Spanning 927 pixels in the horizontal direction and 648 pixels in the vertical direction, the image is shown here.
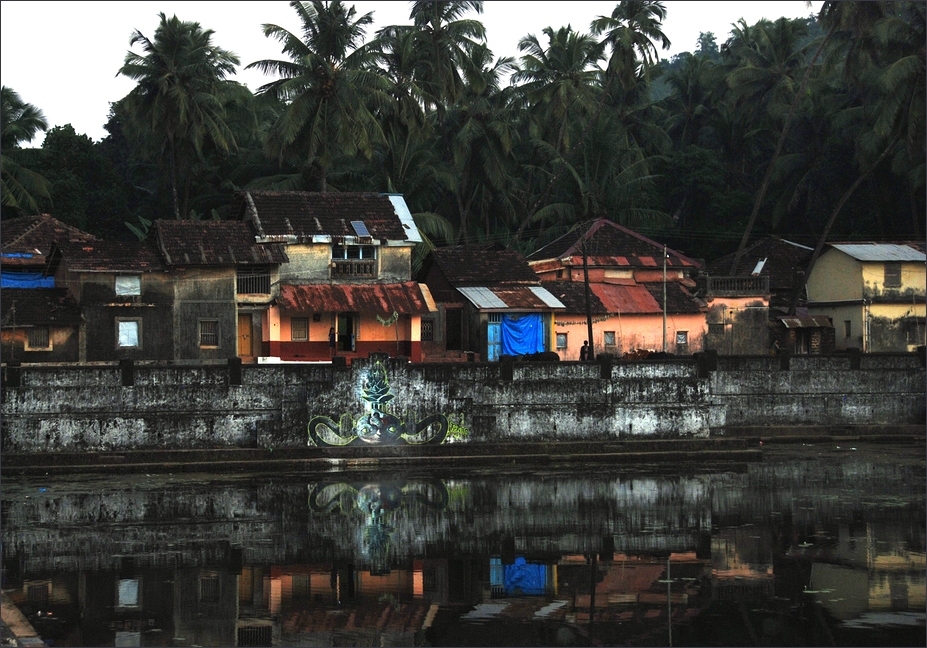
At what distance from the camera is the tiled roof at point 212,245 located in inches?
1417

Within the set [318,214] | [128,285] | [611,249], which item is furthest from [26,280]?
[611,249]

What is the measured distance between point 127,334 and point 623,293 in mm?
18339

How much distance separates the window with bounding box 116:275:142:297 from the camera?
35656 mm

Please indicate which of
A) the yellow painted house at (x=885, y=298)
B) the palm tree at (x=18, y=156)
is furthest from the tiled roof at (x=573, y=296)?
the palm tree at (x=18, y=156)

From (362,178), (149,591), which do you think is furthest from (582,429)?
(362,178)

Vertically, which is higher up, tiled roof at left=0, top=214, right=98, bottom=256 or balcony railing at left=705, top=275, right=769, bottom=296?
tiled roof at left=0, top=214, right=98, bottom=256

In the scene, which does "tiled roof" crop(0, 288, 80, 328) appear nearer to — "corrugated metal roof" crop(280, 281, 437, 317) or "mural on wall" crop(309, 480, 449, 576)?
"corrugated metal roof" crop(280, 281, 437, 317)

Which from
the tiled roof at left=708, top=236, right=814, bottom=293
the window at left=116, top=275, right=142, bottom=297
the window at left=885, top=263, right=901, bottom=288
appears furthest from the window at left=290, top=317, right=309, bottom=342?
the window at left=885, top=263, right=901, bottom=288

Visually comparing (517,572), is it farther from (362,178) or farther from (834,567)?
(362,178)

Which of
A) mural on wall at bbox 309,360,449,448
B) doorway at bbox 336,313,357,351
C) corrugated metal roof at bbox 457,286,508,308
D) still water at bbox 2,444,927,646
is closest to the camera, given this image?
still water at bbox 2,444,927,646

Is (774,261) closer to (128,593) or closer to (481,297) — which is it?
(481,297)

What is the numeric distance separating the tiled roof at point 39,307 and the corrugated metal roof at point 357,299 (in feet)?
21.1

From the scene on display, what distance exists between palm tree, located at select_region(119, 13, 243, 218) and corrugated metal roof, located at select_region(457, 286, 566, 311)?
464 inches

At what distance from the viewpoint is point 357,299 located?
37.8 meters
